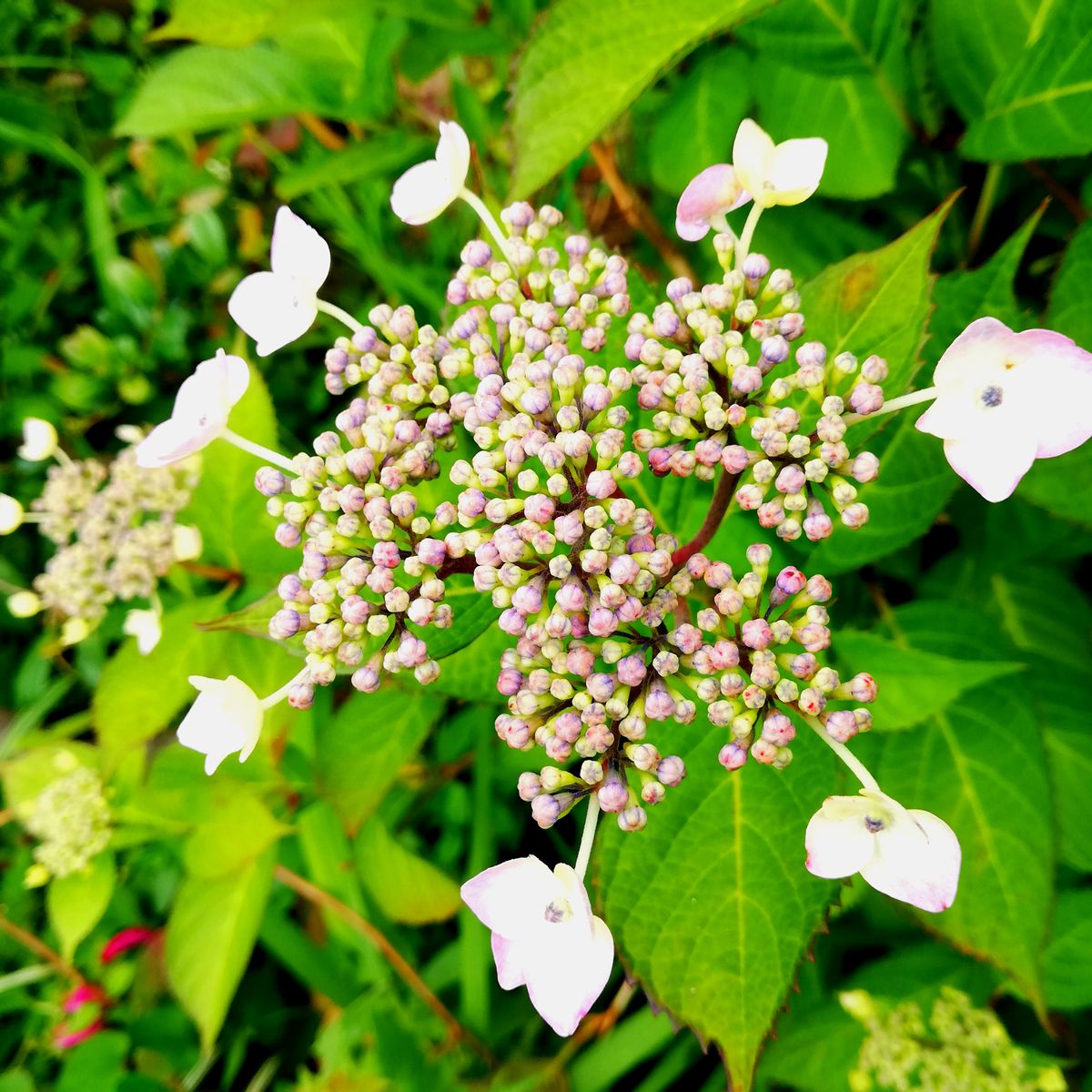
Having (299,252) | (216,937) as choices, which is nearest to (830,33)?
(299,252)

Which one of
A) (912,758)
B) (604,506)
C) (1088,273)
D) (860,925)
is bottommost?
(860,925)

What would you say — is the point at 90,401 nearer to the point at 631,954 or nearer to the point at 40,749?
the point at 40,749

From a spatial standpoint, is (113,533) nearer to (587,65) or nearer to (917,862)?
(587,65)

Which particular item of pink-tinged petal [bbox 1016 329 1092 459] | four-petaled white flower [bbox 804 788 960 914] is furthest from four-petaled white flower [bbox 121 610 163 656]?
pink-tinged petal [bbox 1016 329 1092 459]

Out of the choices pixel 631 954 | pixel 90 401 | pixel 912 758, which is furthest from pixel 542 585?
pixel 90 401

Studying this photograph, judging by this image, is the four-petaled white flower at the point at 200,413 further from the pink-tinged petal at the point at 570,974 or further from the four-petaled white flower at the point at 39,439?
the four-petaled white flower at the point at 39,439

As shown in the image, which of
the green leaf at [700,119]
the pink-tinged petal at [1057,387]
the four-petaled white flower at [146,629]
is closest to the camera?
the pink-tinged petal at [1057,387]

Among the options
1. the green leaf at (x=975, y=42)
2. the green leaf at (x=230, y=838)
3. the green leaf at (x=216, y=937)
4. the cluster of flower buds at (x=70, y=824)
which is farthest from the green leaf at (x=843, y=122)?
the cluster of flower buds at (x=70, y=824)
